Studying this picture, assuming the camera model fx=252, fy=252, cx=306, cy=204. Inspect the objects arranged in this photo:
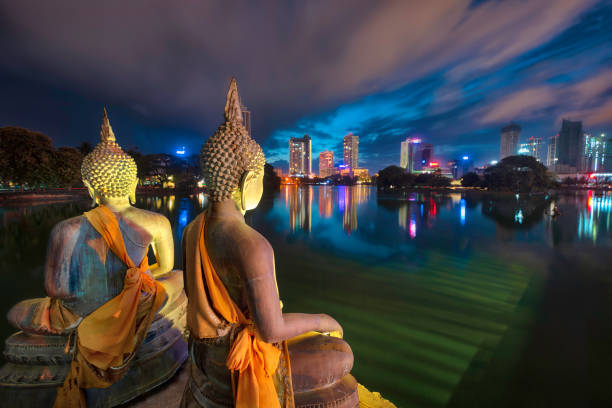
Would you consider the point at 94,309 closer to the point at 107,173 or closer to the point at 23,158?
the point at 107,173

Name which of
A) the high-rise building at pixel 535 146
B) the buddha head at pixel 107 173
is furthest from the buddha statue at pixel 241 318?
the high-rise building at pixel 535 146

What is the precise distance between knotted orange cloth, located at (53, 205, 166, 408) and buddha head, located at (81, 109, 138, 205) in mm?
198

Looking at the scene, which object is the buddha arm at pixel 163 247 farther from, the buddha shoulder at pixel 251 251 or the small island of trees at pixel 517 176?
the small island of trees at pixel 517 176

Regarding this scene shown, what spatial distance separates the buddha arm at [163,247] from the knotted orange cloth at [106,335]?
14.1 inches

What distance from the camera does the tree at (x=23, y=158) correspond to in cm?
2689

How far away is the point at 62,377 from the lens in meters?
2.24

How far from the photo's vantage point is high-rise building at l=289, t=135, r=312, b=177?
19162 cm

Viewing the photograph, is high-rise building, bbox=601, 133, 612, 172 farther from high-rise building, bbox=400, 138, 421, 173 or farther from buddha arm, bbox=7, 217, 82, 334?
buddha arm, bbox=7, 217, 82, 334

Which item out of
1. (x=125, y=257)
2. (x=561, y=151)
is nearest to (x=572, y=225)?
(x=125, y=257)

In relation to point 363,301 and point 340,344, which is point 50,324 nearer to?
point 340,344

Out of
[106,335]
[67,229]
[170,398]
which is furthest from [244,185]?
[170,398]

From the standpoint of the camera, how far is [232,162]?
1.61m

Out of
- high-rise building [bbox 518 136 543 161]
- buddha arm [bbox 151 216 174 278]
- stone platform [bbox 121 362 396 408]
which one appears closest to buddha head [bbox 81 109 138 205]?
buddha arm [bbox 151 216 174 278]

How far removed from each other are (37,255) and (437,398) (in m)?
12.5
